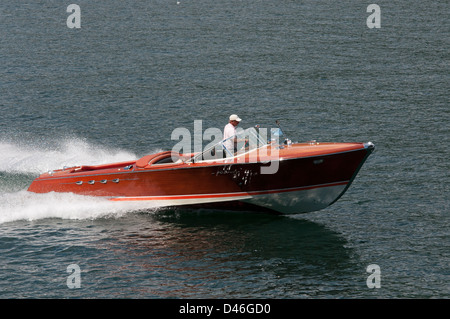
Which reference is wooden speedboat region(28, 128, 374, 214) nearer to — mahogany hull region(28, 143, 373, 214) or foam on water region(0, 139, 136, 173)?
mahogany hull region(28, 143, 373, 214)

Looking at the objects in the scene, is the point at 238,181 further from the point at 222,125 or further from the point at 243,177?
the point at 222,125

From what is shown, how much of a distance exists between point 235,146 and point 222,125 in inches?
434

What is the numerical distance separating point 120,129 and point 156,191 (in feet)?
35.1

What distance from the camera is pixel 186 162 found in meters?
20.9

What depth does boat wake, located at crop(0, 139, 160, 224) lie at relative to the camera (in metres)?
22.1

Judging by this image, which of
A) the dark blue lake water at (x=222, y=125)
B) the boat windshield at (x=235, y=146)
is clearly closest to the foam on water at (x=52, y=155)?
the dark blue lake water at (x=222, y=125)

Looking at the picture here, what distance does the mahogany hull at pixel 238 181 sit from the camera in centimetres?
1988

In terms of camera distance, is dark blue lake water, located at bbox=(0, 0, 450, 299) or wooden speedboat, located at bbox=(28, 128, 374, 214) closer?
dark blue lake water, located at bbox=(0, 0, 450, 299)

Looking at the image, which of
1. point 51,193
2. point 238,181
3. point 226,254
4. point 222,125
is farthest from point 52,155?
point 226,254

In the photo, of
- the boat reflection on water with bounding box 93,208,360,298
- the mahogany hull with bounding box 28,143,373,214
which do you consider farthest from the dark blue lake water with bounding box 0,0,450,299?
the mahogany hull with bounding box 28,143,373,214

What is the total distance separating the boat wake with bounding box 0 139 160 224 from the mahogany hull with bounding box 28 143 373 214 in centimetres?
35

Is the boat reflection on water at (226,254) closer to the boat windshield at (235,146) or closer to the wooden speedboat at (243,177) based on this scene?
the wooden speedboat at (243,177)

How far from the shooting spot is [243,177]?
20578 millimetres
